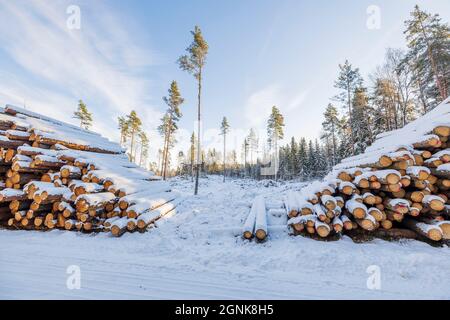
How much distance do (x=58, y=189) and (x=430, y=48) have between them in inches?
1056

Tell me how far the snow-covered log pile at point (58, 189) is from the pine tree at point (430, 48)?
76.4 feet

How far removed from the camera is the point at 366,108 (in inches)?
905

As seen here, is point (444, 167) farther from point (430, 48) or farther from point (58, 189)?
point (430, 48)

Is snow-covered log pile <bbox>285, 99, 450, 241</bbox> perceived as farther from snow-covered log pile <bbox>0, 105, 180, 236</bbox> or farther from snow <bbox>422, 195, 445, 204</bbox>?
snow-covered log pile <bbox>0, 105, 180, 236</bbox>

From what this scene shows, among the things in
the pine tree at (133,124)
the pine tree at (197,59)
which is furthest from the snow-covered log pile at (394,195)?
the pine tree at (133,124)

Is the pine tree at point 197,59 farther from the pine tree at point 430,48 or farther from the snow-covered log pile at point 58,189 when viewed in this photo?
the pine tree at point 430,48

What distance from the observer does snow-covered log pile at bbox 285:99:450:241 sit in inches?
173

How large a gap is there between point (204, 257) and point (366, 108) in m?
27.1

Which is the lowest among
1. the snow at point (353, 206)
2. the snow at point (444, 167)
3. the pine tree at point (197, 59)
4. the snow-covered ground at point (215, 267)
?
the snow-covered ground at point (215, 267)

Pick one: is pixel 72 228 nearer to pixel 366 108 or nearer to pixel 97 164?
pixel 97 164

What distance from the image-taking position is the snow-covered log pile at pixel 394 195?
4.38 metres

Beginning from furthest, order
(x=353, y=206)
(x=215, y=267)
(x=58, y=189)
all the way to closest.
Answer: (x=58, y=189) → (x=353, y=206) → (x=215, y=267)

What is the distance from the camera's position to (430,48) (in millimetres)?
16156

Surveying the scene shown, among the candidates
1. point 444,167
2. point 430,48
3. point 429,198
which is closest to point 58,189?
point 429,198
